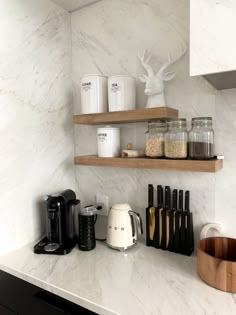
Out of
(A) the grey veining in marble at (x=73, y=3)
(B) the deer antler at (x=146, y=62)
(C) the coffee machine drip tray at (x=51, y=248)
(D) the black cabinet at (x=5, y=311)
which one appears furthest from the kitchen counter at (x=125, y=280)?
(A) the grey veining in marble at (x=73, y=3)

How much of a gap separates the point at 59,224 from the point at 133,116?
2.19 ft

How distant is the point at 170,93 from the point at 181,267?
32.1 inches

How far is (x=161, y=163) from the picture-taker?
1063mm

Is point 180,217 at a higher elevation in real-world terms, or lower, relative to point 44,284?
higher

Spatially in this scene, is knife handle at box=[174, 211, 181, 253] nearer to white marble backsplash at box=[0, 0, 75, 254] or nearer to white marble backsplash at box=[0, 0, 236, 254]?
white marble backsplash at box=[0, 0, 236, 254]

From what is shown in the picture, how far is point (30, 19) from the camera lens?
129 cm

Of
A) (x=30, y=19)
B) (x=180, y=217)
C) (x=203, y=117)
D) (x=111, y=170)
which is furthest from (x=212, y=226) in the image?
(x=30, y=19)

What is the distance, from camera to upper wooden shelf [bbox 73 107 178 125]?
3.48 ft

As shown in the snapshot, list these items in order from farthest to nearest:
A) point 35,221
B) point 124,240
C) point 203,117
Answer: point 35,221 < point 124,240 < point 203,117

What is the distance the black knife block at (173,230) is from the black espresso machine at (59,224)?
40 centimetres

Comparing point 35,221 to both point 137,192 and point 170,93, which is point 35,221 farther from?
point 170,93

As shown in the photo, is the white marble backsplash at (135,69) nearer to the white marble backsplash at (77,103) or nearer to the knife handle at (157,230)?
the white marble backsplash at (77,103)

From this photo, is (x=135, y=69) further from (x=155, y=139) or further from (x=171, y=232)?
(x=171, y=232)

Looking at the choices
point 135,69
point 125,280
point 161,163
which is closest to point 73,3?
point 135,69
